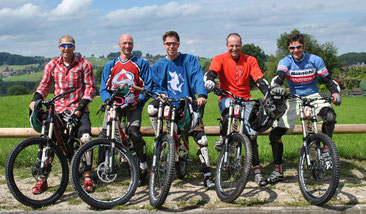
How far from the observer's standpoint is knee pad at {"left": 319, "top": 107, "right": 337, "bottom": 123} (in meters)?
5.32

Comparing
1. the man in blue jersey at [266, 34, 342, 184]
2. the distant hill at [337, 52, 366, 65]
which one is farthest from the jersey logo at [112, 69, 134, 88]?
the distant hill at [337, 52, 366, 65]

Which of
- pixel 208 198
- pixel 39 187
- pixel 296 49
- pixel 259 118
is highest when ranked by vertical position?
pixel 296 49

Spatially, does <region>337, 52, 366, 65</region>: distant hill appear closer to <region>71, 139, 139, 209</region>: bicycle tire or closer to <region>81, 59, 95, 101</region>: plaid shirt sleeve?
<region>81, 59, 95, 101</region>: plaid shirt sleeve

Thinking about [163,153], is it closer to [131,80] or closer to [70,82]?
[131,80]

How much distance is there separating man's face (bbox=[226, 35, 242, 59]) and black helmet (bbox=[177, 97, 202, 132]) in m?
1.10

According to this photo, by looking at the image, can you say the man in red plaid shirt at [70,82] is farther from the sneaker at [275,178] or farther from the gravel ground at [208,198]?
the sneaker at [275,178]

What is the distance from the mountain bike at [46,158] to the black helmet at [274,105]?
8.57ft

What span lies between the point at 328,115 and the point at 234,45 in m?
1.67

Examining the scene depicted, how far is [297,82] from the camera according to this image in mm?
5613

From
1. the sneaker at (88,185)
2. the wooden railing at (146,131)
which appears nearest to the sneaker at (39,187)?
the sneaker at (88,185)

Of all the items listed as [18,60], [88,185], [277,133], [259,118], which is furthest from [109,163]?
[18,60]

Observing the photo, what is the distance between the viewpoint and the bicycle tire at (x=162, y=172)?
4.27m

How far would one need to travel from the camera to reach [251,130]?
17.8 ft

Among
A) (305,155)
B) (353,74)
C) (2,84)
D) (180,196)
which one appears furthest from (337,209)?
(2,84)
